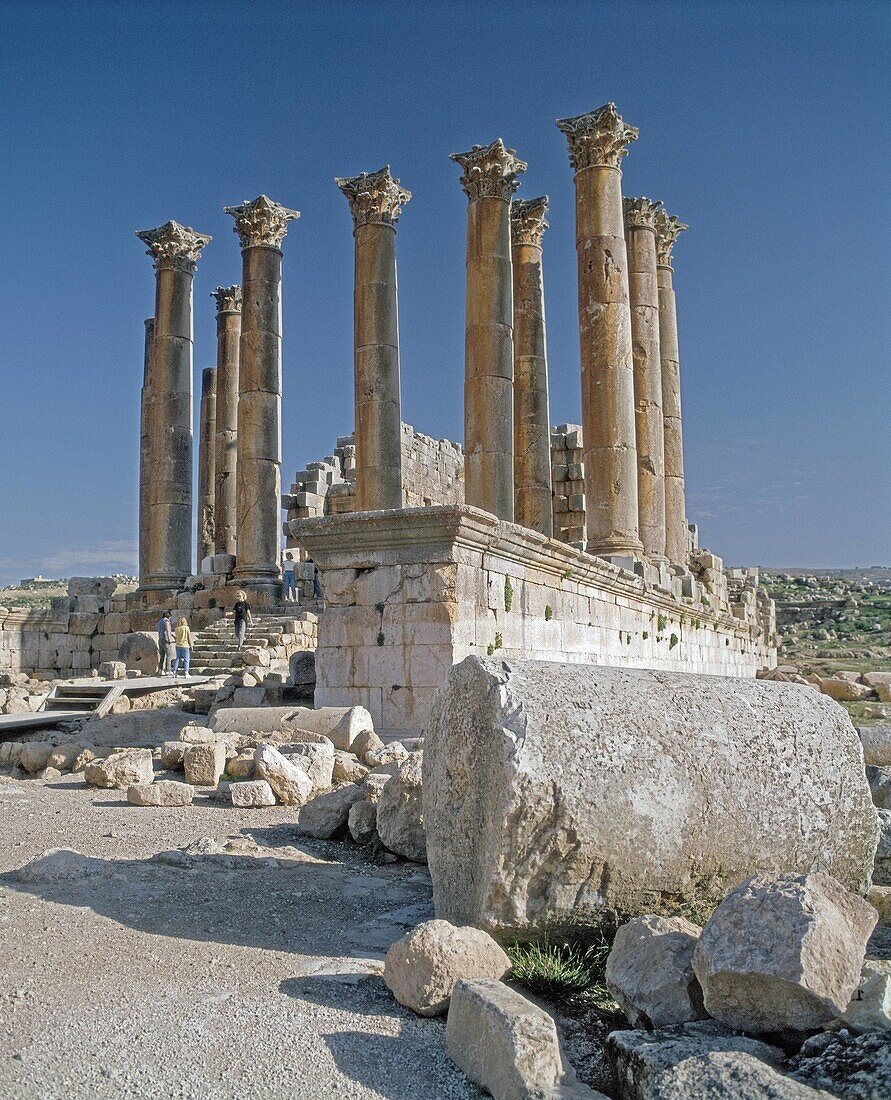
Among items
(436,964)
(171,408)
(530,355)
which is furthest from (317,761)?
(171,408)

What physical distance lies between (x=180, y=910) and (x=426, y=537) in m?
5.42

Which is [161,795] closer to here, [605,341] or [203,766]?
[203,766]

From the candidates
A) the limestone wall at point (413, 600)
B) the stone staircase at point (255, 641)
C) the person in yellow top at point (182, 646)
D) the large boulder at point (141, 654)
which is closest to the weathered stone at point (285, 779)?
the limestone wall at point (413, 600)

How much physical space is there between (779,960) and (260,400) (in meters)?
21.6

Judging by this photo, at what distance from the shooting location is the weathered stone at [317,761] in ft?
23.6

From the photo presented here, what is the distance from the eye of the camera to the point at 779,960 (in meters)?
2.84

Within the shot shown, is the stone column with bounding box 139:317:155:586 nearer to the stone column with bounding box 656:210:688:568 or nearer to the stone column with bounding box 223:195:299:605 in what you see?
the stone column with bounding box 223:195:299:605

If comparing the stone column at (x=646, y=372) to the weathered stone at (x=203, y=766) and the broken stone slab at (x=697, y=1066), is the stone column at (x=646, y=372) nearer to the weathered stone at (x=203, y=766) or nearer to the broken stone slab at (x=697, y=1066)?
the weathered stone at (x=203, y=766)

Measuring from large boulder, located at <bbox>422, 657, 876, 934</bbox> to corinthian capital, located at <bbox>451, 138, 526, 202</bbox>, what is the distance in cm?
1779

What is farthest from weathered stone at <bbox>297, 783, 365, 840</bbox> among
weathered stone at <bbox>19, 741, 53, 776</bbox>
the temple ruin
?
the temple ruin

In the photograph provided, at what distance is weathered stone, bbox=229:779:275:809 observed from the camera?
6.63 meters

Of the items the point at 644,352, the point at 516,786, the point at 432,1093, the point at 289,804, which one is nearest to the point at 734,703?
the point at 516,786

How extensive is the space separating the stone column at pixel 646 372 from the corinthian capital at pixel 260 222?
841 cm

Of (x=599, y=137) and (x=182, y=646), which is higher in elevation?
(x=599, y=137)
